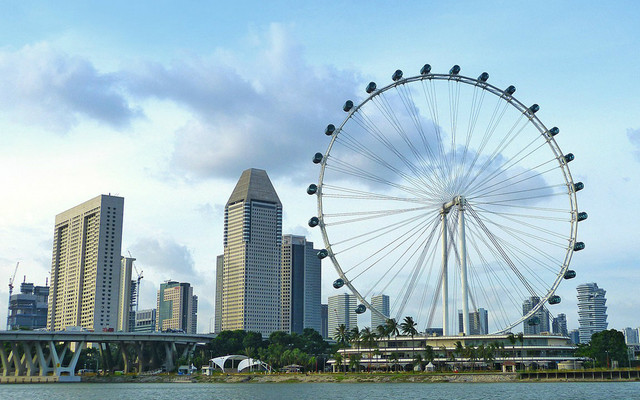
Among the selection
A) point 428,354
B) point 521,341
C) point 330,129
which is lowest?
point 428,354

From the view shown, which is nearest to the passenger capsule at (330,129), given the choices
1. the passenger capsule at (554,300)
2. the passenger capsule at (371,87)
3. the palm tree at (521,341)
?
the passenger capsule at (371,87)

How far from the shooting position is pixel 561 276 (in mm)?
132625

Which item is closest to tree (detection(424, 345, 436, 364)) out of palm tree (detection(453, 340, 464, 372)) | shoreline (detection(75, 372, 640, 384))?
palm tree (detection(453, 340, 464, 372))

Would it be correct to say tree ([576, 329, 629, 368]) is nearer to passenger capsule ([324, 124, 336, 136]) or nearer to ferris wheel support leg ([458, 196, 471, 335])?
ferris wheel support leg ([458, 196, 471, 335])

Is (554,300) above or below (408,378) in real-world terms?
above

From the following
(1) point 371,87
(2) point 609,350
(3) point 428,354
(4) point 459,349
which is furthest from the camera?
(2) point 609,350

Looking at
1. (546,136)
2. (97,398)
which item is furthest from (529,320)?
(97,398)

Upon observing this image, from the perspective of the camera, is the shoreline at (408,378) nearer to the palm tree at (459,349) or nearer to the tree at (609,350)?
the palm tree at (459,349)

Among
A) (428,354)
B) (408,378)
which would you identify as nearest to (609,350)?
(428,354)

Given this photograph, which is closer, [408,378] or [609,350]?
[408,378]

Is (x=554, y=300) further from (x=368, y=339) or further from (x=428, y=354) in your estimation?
(x=368, y=339)

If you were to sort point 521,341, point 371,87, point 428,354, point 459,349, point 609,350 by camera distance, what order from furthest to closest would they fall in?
1. point 609,350
2. point 521,341
3. point 428,354
4. point 459,349
5. point 371,87

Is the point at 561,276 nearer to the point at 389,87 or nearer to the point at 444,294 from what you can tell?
the point at 444,294

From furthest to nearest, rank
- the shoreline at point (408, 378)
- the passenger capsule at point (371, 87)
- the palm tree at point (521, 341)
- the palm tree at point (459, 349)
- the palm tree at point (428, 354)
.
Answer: the palm tree at point (521, 341) → the palm tree at point (428, 354) → the palm tree at point (459, 349) → the shoreline at point (408, 378) → the passenger capsule at point (371, 87)
